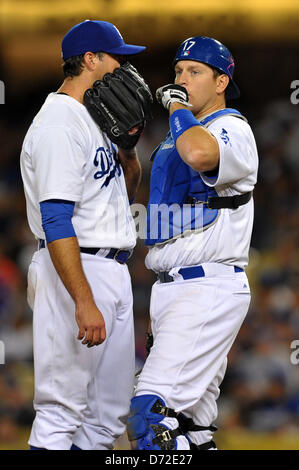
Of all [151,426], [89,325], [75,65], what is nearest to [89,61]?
[75,65]

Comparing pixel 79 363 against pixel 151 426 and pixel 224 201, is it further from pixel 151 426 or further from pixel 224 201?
pixel 224 201

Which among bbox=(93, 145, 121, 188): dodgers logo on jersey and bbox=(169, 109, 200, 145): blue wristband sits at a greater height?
bbox=(169, 109, 200, 145): blue wristband

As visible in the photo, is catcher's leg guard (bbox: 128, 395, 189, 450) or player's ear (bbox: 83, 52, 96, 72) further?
player's ear (bbox: 83, 52, 96, 72)

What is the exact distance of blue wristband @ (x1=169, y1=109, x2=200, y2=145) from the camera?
7.96 ft

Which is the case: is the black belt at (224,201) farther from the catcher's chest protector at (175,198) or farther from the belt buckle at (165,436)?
the belt buckle at (165,436)

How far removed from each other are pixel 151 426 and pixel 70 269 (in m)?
0.59

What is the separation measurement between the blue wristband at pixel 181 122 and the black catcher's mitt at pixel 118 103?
128mm

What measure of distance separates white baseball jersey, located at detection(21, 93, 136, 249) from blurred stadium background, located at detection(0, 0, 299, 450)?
95.7 inches

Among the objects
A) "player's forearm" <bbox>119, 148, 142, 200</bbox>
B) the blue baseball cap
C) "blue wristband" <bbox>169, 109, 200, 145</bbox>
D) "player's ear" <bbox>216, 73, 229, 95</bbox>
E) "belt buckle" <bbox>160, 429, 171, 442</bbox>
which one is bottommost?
"belt buckle" <bbox>160, 429, 171, 442</bbox>

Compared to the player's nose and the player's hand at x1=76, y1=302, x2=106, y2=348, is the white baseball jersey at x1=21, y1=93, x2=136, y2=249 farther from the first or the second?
the player's nose

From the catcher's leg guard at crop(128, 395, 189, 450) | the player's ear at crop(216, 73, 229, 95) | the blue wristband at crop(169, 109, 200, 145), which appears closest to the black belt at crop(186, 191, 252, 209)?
the blue wristband at crop(169, 109, 200, 145)

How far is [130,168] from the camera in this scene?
9.23 ft

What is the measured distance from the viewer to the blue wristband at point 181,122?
95.5 inches
